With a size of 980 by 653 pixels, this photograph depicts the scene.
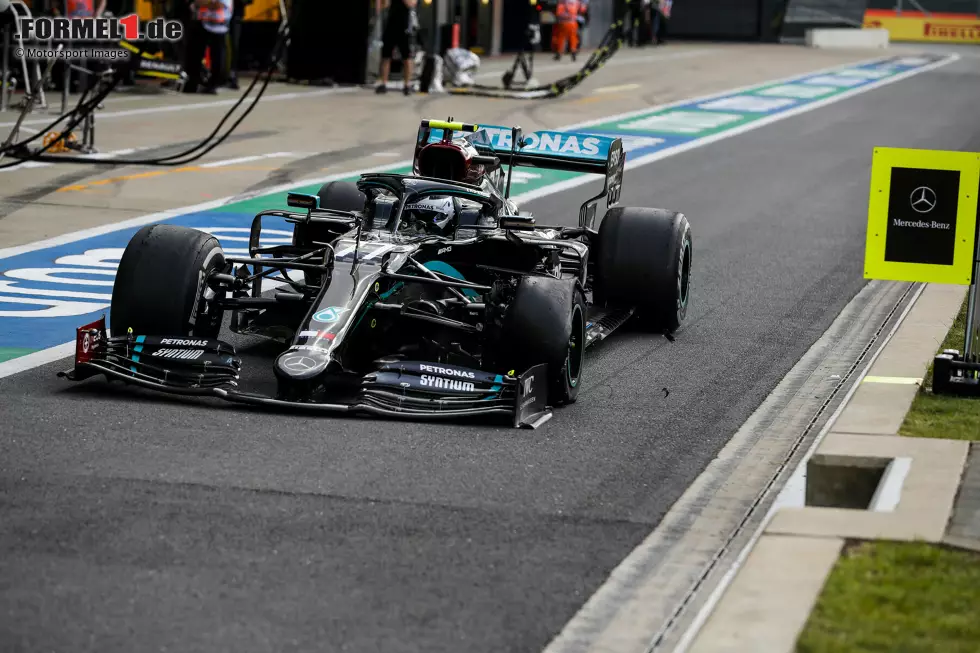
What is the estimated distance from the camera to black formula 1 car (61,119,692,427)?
304 inches

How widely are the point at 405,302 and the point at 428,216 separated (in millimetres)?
870

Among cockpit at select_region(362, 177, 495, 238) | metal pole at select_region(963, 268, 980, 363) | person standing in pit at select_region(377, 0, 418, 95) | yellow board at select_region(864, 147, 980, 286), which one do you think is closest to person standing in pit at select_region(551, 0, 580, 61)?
person standing in pit at select_region(377, 0, 418, 95)

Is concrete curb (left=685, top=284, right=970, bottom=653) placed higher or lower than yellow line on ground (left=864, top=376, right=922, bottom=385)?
lower

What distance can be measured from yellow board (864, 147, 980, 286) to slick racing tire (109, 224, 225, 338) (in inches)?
136

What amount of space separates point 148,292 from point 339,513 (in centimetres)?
250

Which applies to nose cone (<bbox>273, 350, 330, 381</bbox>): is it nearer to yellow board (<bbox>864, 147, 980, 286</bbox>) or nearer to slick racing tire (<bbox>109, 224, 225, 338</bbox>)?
slick racing tire (<bbox>109, 224, 225, 338</bbox>)

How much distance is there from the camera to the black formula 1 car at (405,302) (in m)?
7.72

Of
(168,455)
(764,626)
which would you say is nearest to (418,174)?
(168,455)

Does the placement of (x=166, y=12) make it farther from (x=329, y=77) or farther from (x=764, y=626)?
(x=764, y=626)

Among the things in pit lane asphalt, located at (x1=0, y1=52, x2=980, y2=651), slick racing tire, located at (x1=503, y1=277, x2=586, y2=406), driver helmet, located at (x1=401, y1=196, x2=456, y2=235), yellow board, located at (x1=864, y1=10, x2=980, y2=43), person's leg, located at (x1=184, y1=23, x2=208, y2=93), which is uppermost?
yellow board, located at (x1=864, y1=10, x2=980, y2=43)

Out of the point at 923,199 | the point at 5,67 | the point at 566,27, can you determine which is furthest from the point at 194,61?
the point at 923,199

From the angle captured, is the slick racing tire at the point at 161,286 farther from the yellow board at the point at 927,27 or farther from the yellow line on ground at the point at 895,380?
the yellow board at the point at 927,27

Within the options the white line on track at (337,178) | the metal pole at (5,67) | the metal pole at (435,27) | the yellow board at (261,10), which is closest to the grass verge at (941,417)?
the white line on track at (337,178)

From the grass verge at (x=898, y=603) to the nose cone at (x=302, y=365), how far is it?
112 inches
